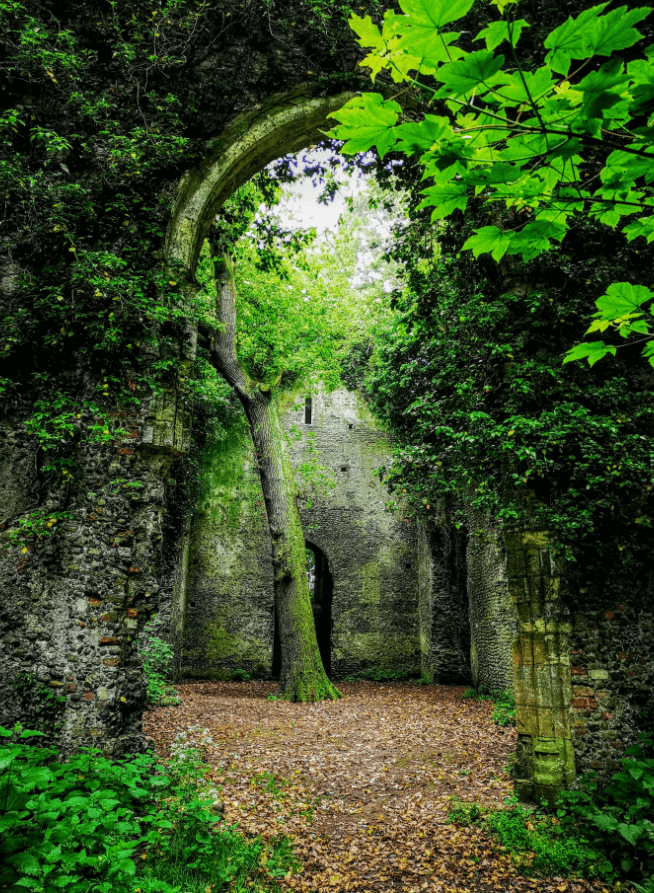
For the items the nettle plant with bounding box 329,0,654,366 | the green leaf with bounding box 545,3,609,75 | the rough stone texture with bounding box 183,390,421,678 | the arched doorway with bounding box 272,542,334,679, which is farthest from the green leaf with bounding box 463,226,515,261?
the arched doorway with bounding box 272,542,334,679

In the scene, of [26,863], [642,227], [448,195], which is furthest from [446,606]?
[448,195]

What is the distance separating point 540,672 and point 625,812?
1.06 meters

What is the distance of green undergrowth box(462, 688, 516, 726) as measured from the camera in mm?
7562

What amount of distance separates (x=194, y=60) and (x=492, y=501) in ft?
18.0

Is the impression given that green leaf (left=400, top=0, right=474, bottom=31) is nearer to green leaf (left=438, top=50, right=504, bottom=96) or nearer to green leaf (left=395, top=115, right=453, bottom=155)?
green leaf (left=438, top=50, right=504, bottom=96)

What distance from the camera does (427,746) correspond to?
21.7 ft

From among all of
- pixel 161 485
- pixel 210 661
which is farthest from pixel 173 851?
pixel 210 661

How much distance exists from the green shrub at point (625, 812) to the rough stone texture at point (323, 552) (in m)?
9.35

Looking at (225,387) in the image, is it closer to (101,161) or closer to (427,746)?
(101,161)

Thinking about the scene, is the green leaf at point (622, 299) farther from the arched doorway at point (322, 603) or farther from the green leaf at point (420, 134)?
the arched doorway at point (322, 603)

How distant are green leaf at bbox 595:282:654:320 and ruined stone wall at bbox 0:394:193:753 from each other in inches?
151

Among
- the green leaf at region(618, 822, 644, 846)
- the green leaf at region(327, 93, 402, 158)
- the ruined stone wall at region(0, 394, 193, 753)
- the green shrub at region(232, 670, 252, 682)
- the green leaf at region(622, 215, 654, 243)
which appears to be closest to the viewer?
the green leaf at region(327, 93, 402, 158)

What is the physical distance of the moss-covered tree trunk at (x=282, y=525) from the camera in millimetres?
9031

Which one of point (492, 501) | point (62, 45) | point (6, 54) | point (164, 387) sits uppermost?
point (62, 45)
